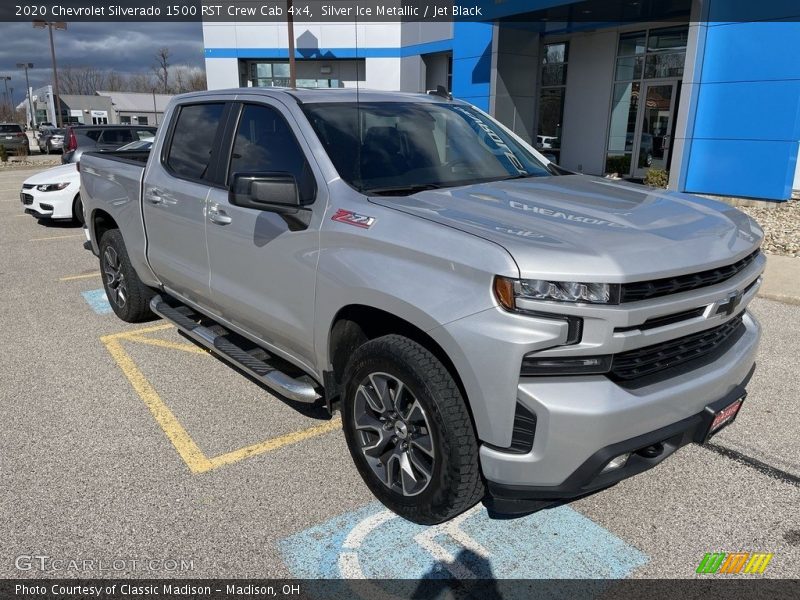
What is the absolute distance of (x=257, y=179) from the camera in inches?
120

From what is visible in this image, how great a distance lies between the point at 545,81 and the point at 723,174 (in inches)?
303

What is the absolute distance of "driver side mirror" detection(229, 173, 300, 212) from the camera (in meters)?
3.04

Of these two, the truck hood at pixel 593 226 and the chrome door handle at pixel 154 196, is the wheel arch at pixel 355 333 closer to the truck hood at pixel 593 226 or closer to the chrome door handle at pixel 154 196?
the truck hood at pixel 593 226

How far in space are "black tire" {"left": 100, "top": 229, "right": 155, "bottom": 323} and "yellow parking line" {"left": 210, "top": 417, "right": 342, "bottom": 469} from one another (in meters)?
2.53

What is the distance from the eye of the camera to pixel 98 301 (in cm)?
677

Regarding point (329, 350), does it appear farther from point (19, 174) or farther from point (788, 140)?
point (19, 174)

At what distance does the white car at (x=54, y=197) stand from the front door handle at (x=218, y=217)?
8.30 m

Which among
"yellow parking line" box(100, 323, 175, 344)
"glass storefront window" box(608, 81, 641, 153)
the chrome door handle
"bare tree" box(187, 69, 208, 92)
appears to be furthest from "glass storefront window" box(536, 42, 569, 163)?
"bare tree" box(187, 69, 208, 92)

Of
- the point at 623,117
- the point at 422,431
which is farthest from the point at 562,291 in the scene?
the point at 623,117

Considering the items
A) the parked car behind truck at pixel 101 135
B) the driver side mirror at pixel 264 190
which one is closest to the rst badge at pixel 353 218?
the driver side mirror at pixel 264 190

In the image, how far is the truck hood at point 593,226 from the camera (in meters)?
2.35

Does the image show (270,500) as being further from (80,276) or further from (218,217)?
(80,276)

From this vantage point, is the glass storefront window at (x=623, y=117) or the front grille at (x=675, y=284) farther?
the glass storefront window at (x=623, y=117)

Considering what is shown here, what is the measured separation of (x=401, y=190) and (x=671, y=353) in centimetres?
151
